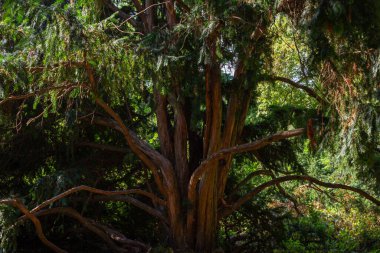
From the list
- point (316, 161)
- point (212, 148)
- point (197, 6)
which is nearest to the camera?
point (197, 6)

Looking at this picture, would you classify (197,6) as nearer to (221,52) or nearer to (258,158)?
(221,52)

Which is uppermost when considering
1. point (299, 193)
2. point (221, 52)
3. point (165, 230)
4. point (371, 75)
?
point (221, 52)

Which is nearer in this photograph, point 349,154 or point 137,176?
point 349,154

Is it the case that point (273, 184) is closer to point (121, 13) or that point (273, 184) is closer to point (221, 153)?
point (221, 153)

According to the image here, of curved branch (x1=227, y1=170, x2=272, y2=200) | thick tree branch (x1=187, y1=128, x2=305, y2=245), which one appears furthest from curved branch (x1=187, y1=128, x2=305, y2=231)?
curved branch (x1=227, y1=170, x2=272, y2=200)

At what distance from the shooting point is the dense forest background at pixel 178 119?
5.77 m

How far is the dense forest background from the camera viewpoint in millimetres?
5766

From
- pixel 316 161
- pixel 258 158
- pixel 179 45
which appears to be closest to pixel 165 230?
pixel 258 158

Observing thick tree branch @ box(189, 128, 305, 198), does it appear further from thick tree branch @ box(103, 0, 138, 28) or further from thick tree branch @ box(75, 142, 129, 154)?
thick tree branch @ box(103, 0, 138, 28)

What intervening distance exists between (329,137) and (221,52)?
171 cm

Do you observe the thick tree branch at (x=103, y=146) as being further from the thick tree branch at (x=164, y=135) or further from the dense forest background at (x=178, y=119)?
the thick tree branch at (x=164, y=135)

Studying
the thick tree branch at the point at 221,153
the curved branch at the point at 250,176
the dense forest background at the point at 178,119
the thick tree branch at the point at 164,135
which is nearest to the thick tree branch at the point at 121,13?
the dense forest background at the point at 178,119

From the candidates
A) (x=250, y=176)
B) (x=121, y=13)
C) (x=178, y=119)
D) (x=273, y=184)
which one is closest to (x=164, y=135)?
(x=178, y=119)

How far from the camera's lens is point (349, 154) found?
19.5ft
